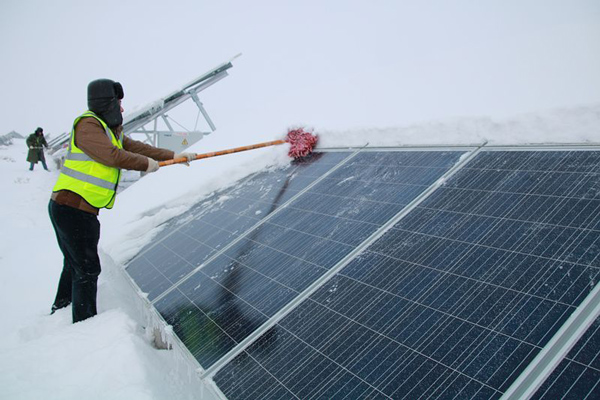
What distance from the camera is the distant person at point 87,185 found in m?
4.00

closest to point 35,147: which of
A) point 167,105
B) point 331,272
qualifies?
point 167,105

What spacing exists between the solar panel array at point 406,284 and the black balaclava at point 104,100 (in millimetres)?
1603

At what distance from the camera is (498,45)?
733cm

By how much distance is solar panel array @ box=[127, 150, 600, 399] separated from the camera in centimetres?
207

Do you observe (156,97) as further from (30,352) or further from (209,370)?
(209,370)

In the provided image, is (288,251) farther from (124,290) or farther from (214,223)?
(124,290)

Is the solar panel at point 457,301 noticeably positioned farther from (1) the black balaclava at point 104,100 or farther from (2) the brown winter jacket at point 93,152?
(1) the black balaclava at point 104,100

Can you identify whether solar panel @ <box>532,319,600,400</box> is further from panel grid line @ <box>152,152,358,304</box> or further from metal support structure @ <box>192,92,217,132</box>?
metal support structure @ <box>192,92,217,132</box>

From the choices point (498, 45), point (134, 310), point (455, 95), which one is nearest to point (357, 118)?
point (455, 95)

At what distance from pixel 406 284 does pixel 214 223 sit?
288 centimetres

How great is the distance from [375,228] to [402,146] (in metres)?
1.48

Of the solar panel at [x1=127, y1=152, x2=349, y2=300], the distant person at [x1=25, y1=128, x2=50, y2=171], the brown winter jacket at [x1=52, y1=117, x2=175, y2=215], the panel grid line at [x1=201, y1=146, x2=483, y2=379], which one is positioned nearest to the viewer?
the panel grid line at [x1=201, y1=146, x2=483, y2=379]

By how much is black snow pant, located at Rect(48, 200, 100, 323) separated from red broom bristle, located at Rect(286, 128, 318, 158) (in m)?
2.65

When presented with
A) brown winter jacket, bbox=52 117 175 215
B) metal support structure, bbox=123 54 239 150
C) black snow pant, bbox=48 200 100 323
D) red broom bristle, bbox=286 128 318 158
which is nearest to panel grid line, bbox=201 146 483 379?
black snow pant, bbox=48 200 100 323
